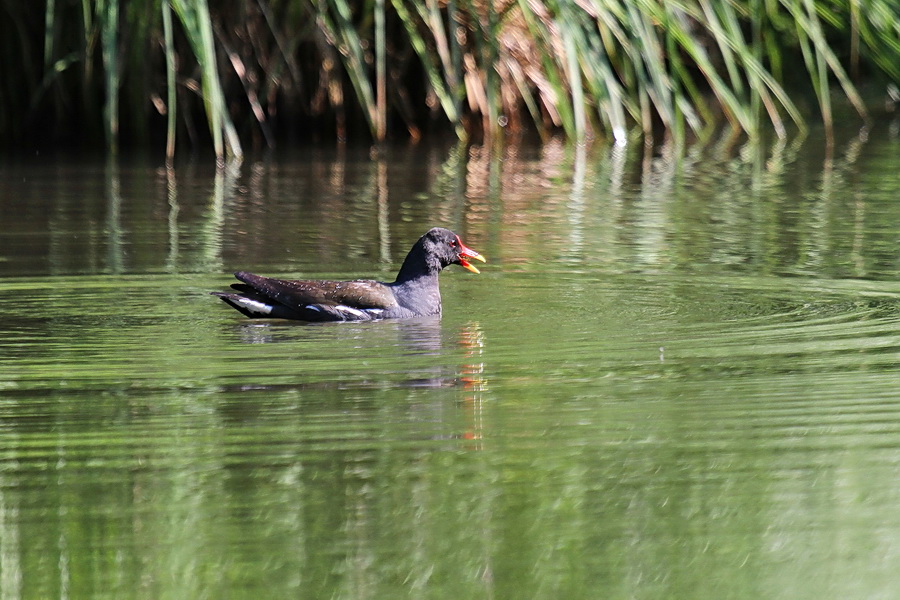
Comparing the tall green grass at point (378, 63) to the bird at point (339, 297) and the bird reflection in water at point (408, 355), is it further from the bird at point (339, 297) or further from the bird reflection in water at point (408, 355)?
the bird reflection in water at point (408, 355)

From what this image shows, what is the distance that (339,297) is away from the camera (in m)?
7.03

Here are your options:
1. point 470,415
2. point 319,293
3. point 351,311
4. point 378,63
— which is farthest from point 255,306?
point 378,63

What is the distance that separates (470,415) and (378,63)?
7.77m

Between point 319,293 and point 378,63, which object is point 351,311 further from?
point 378,63

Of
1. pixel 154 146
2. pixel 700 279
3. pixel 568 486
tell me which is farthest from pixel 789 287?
pixel 154 146

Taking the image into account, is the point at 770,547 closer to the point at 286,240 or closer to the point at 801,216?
the point at 286,240

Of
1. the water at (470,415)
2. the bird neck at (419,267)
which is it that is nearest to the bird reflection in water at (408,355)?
the water at (470,415)

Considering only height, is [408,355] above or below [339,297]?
below

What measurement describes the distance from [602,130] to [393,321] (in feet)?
32.9

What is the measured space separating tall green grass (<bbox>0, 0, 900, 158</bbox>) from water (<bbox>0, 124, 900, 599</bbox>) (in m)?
3.09

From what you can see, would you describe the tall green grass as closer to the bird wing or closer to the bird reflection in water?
the bird wing

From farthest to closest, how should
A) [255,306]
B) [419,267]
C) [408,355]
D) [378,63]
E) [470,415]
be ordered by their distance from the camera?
[378,63]
[419,267]
[255,306]
[408,355]
[470,415]

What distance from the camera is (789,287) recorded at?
748 centimetres

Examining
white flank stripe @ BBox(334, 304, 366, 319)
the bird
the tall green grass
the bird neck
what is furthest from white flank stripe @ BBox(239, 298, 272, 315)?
the tall green grass
